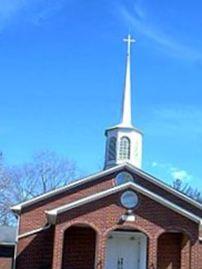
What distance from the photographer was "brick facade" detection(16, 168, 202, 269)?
21.7 metres

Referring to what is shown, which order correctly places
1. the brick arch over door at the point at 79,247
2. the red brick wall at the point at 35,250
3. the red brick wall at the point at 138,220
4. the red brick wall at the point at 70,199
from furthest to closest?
the red brick wall at the point at 70,199 < the red brick wall at the point at 35,250 < the brick arch over door at the point at 79,247 < the red brick wall at the point at 138,220

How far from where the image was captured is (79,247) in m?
23.7

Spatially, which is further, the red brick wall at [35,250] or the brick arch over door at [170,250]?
the brick arch over door at [170,250]

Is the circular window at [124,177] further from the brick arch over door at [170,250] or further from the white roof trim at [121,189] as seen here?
the white roof trim at [121,189]

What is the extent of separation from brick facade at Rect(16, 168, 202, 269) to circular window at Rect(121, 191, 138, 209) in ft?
0.58

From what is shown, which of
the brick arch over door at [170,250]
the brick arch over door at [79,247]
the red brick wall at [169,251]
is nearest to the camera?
the brick arch over door at [79,247]

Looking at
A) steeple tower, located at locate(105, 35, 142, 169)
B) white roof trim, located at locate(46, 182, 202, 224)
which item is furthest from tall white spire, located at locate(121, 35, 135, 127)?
white roof trim, located at locate(46, 182, 202, 224)

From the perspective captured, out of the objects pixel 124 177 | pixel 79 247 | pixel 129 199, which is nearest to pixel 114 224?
pixel 129 199

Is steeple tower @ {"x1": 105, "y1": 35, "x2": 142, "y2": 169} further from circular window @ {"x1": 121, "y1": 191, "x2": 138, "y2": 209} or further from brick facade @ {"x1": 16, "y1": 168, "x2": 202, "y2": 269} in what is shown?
circular window @ {"x1": 121, "y1": 191, "x2": 138, "y2": 209}

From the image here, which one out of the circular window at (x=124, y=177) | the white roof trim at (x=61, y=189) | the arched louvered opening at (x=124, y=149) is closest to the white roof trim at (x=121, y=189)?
the white roof trim at (x=61, y=189)

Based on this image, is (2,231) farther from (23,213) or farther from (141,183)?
(141,183)

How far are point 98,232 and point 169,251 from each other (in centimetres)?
427

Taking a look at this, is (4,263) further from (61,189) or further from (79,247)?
(61,189)

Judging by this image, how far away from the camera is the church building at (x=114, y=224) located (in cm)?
2181
